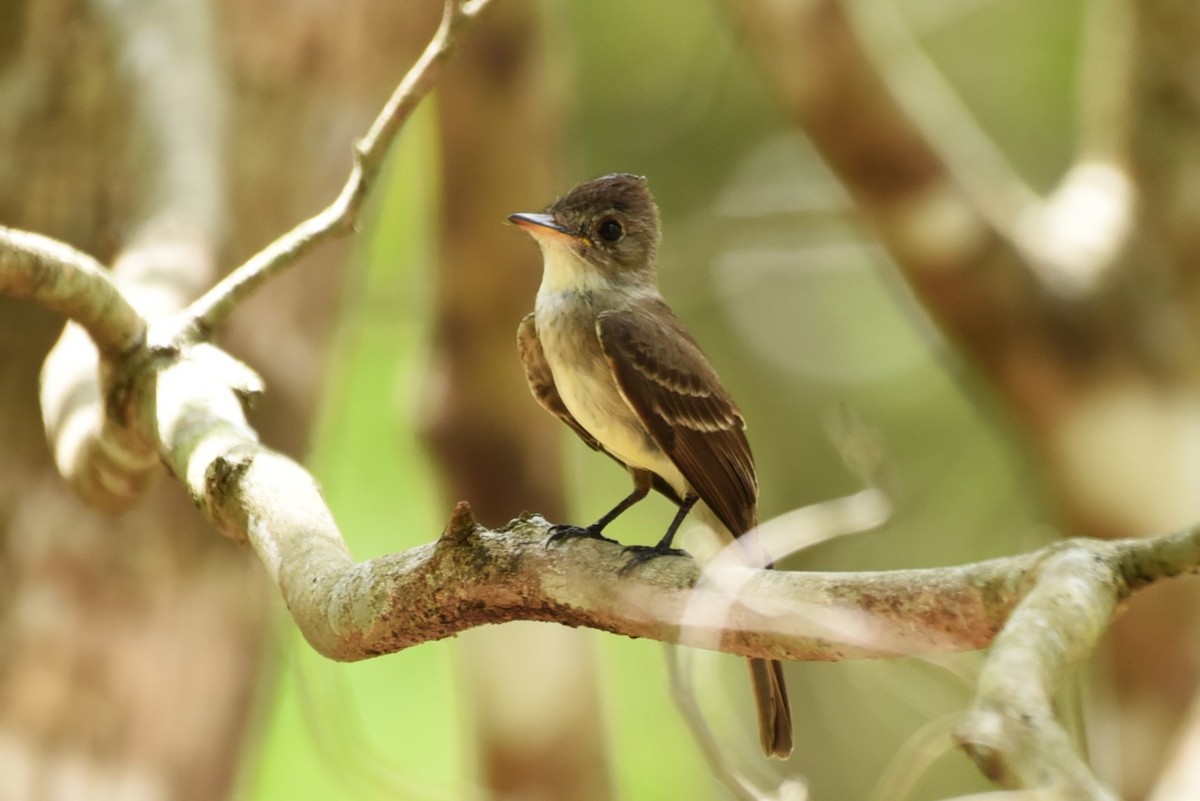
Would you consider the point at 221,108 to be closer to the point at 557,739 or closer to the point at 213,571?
the point at 213,571

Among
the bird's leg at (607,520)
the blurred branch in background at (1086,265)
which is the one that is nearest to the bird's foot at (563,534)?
the bird's leg at (607,520)

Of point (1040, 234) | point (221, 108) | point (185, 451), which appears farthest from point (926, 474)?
point (185, 451)

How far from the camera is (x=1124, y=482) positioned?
15.6 ft

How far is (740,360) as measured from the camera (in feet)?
32.8

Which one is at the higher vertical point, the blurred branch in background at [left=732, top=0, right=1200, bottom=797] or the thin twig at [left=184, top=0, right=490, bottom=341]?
the blurred branch in background at [left=732, top=0, right=1200, bottom=797]

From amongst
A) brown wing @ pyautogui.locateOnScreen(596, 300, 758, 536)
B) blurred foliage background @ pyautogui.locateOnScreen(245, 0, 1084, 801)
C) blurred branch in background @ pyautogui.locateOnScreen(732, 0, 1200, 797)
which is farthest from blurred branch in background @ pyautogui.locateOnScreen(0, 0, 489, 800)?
blurred branch in background @ pyautogui.locateOnScreen(732, 0, 1200, 797)

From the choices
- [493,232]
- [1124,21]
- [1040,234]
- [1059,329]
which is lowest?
[1059,329]

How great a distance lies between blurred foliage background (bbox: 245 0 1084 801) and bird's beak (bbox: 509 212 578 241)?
2.26m

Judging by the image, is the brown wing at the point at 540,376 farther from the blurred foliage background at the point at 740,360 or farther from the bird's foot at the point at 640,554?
the blurred foliage background at the point at 740,360

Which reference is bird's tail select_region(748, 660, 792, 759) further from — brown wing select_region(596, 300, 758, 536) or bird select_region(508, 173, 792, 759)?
brown wing select_region(596, 300, 758, 536)

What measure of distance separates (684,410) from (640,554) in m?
0.84

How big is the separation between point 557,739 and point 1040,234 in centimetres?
255

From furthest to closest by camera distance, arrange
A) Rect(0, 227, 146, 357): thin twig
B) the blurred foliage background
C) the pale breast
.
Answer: the blurred foliage background < the pale breast < Rect(0, 227, 146, 357): thin twig

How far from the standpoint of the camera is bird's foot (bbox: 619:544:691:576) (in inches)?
93.6
